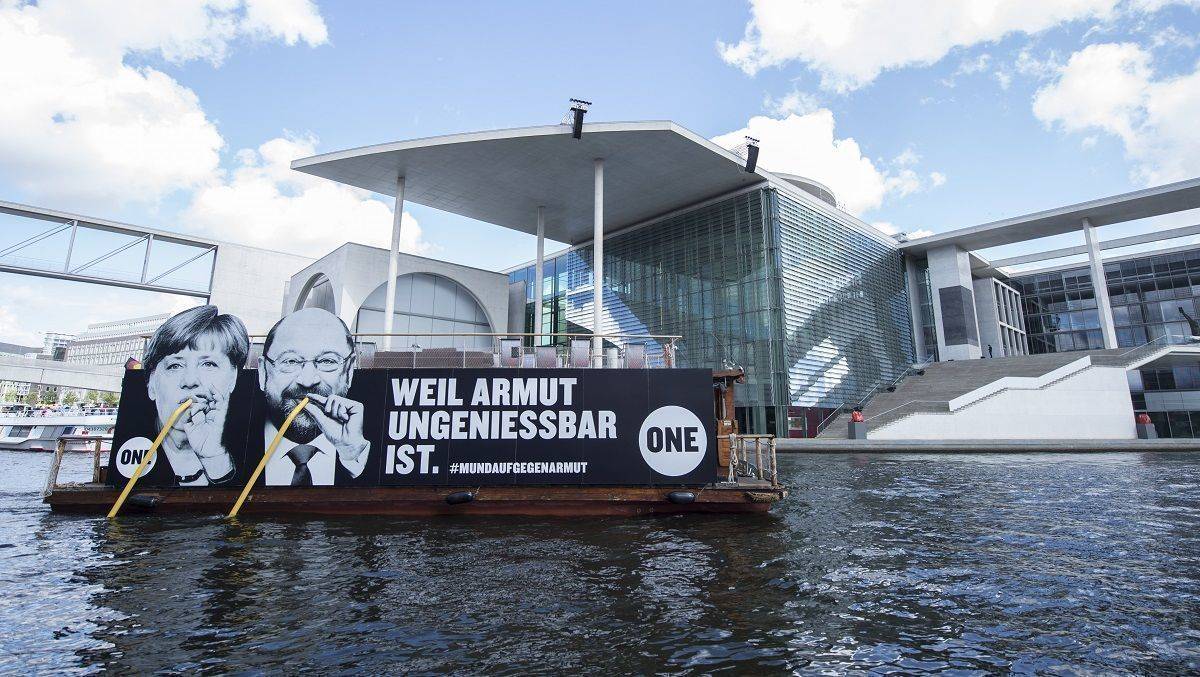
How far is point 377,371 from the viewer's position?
1259cm

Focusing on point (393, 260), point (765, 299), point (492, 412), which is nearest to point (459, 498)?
point (492, 412)

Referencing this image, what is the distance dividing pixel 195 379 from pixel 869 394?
40.7 m

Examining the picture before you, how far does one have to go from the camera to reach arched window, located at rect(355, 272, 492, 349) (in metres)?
34.5

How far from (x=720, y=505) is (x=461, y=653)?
8105mm

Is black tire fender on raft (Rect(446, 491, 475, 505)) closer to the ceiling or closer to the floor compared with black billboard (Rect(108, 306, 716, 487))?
closer to the floor

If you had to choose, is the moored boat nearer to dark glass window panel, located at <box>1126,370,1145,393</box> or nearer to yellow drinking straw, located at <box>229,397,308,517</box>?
yellow drinking straw, located at <box>229,397,308,517</box>

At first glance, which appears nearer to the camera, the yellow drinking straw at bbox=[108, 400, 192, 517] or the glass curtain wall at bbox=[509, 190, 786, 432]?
the yellow drinking straw at bbox=[108, 400, 192, 517]

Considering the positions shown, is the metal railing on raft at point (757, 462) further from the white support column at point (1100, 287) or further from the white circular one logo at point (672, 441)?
the white support column at point (1100, 287)

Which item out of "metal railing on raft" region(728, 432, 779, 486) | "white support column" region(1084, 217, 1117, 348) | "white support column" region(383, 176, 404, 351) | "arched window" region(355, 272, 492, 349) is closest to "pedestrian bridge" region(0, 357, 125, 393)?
"arched window" region(355, 272, 492, 349)

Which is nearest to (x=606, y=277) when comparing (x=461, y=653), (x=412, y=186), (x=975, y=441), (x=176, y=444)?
(x=412, y=186)

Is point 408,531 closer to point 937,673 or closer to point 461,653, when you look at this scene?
point 461,653

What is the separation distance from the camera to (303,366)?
40.8 ft

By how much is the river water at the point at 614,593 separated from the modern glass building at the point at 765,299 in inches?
943

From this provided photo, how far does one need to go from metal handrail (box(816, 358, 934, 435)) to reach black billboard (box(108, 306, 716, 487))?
27278 millimetres
